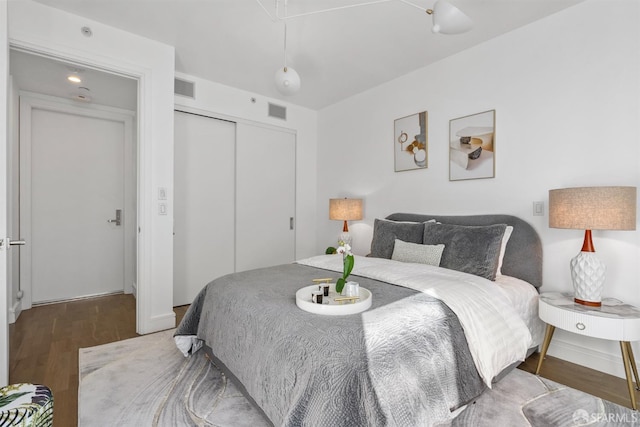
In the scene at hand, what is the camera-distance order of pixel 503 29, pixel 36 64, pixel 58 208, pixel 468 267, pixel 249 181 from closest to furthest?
pixel 468 267, pixel 503 29, pixel 36 64, pixel 58 208, pixel 249 181

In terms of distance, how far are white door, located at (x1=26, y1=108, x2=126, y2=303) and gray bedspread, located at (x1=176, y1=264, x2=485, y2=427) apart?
3034 millimetres

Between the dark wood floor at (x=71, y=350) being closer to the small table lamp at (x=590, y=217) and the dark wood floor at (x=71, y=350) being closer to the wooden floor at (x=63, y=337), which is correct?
the wooden floor at (x=63, y=337)

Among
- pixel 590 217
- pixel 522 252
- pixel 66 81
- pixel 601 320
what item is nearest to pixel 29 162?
pixel 66 81

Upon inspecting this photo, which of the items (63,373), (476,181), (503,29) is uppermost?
(503,29)

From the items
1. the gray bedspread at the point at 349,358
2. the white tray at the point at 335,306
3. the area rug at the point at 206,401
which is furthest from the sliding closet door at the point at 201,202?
the white tray at the point at 335,306

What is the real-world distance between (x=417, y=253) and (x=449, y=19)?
167cm

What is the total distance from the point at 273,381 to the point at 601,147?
103 inches

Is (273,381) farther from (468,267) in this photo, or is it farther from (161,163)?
(161,163)

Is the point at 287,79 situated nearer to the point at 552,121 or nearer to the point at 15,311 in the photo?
the point at 552,121

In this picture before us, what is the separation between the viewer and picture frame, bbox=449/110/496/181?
2.71 m

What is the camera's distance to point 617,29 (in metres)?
2.08

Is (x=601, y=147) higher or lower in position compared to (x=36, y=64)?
lower

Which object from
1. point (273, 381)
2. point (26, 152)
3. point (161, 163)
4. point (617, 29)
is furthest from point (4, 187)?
point (617, 29)

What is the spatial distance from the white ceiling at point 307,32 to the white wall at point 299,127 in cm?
30
